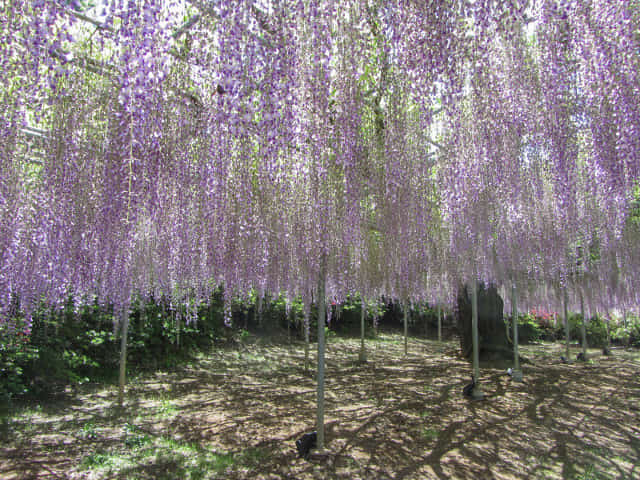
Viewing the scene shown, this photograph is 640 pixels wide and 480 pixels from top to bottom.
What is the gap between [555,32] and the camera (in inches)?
162

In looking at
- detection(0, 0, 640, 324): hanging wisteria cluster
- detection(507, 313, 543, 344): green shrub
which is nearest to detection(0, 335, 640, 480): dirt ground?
detection(0, 0, 640, 324): hanging wisteria cluster

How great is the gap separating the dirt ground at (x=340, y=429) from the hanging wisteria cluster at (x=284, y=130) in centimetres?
163

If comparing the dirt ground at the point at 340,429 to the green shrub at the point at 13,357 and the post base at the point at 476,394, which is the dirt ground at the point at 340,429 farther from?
the green shrub at the point at 13,357

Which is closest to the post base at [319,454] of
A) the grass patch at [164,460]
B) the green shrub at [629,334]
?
the grass patch at [164,460]

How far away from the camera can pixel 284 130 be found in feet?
10.3

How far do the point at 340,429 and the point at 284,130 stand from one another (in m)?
3.60

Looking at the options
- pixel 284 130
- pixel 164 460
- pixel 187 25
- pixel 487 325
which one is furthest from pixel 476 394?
pixel 187 25

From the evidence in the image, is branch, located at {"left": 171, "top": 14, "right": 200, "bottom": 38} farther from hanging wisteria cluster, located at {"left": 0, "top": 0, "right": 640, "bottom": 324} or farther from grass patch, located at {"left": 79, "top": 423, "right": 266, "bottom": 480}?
grass patch, located at {"left": 79, "top": 423, "right": 266, "bottom": 480}

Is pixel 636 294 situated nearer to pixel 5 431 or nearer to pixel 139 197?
pixel 139 197

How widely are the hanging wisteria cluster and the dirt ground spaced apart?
5.36ft

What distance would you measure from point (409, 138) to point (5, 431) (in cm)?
578

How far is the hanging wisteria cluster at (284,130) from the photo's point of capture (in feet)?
9.12

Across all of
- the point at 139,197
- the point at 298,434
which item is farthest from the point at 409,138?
the point at 298,434

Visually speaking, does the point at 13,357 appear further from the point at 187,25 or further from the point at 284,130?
the point at 284,130
